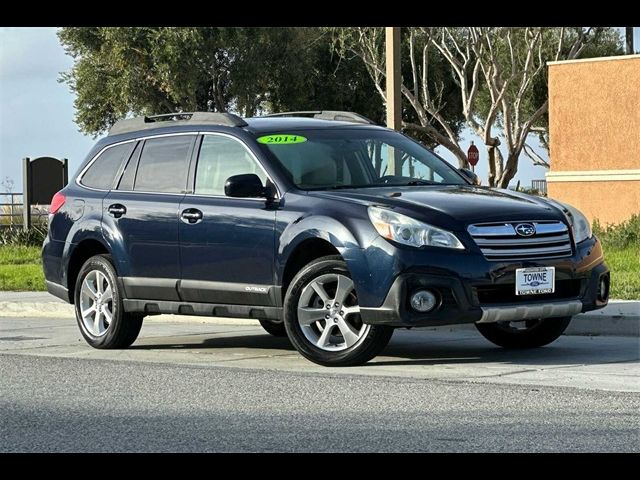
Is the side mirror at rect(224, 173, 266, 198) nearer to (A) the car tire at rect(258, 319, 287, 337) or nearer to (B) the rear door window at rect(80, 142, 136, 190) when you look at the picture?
(B) the rear door window at rect(80, 142, 136, 190)

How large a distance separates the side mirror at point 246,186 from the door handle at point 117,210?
5.02 ft

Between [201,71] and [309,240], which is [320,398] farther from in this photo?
[201,71]

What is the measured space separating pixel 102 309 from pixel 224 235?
176 centimetres

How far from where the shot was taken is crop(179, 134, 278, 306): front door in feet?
36.1

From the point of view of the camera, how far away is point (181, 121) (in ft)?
40.3

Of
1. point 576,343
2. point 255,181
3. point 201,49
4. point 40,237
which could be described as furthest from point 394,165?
point 201,49

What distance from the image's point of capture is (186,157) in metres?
12.0

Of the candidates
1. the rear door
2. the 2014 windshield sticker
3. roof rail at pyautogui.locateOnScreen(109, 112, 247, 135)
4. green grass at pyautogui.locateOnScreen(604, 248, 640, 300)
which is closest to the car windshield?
the 2014 windshield sticker

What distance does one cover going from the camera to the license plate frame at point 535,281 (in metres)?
10.3

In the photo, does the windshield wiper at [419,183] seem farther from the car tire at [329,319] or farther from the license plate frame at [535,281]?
the license plate frame at [535,281]

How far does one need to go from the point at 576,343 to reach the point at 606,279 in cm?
113
